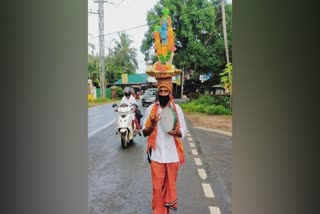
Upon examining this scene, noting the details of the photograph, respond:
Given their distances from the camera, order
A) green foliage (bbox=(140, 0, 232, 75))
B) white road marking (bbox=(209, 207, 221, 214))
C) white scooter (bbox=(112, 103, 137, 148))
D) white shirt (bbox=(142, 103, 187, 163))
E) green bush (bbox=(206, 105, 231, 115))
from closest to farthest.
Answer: white road marking (bbox=(209, 207, 221, 214)) < white shirt (bbox=(142, 103, 187, 163)) < green foliage (bbox=(140, 0, 232, 75)) < green bush (bbox=(206, 105, 231, 115)) < white scooter (bbox=(112, 103, 137, 148))

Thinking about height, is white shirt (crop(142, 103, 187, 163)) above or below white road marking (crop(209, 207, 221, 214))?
above

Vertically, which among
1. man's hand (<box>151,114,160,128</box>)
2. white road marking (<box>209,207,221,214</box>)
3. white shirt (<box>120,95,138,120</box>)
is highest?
white shirt (<box>120,95,138,120</box>)

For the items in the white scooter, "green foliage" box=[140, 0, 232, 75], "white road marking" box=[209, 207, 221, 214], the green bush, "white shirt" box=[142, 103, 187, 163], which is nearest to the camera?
"white road marking" box=[209, 207, 221, 214]

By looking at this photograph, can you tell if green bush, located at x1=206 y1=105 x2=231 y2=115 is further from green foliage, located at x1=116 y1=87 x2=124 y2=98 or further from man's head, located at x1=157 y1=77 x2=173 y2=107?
green foliage, located at x1=116 y1=87 x2=124 y2=98

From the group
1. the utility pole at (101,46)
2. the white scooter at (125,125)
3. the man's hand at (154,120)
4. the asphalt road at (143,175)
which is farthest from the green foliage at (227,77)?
the utility pole at (101,46)

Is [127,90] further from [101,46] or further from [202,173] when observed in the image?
[202,173]

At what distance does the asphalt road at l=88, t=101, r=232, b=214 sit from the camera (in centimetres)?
220

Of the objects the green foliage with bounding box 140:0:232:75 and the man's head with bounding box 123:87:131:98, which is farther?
the man's head with bounding box 123:87:131:98

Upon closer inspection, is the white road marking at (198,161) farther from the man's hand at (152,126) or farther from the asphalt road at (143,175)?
the man's hand at (152,126)

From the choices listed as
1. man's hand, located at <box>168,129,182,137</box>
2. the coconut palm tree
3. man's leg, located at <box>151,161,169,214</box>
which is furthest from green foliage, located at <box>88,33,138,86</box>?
man's leg, located at <box>151,161,169,214</box>

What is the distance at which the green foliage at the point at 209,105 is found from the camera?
245 cm

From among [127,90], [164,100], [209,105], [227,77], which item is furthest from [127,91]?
[227,77]
